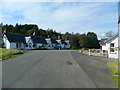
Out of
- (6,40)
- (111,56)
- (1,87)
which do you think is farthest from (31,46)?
(1,87)

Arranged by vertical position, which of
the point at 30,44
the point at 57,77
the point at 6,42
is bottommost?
the point at 57,77

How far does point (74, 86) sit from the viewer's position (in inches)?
205

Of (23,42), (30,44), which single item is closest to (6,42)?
(23,42)

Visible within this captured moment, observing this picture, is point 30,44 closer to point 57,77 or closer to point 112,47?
point 112,47

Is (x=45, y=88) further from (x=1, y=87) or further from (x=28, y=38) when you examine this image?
(x=28, y=38)

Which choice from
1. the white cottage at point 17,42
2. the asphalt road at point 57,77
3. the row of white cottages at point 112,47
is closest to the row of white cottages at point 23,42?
the white cottage at point 17,42

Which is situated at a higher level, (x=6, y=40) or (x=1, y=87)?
(x=6, y=40)

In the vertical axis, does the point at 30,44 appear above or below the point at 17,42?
below

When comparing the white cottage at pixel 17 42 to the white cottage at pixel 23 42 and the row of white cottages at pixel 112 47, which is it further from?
the row of white cottages at pixel 112 47

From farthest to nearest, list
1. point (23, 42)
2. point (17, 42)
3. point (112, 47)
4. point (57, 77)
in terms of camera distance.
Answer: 1. point (23, 42)
2. point (17, 42)
3. point (112, 47)
4. point (57, 77)

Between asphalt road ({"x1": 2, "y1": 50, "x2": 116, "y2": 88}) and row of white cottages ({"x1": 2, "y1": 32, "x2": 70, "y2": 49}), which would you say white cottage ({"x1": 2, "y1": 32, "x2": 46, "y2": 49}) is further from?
asphalt road ({"x1": 2, "y1": 50, "x2": 116, "y2": 88})

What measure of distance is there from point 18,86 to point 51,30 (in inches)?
3839

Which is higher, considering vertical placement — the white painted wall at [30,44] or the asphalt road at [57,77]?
the white painted wall at [30,44]

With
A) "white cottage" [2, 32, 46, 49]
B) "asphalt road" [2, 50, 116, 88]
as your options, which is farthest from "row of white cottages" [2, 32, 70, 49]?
"asphalt road" [2, 50, 116, 88]
